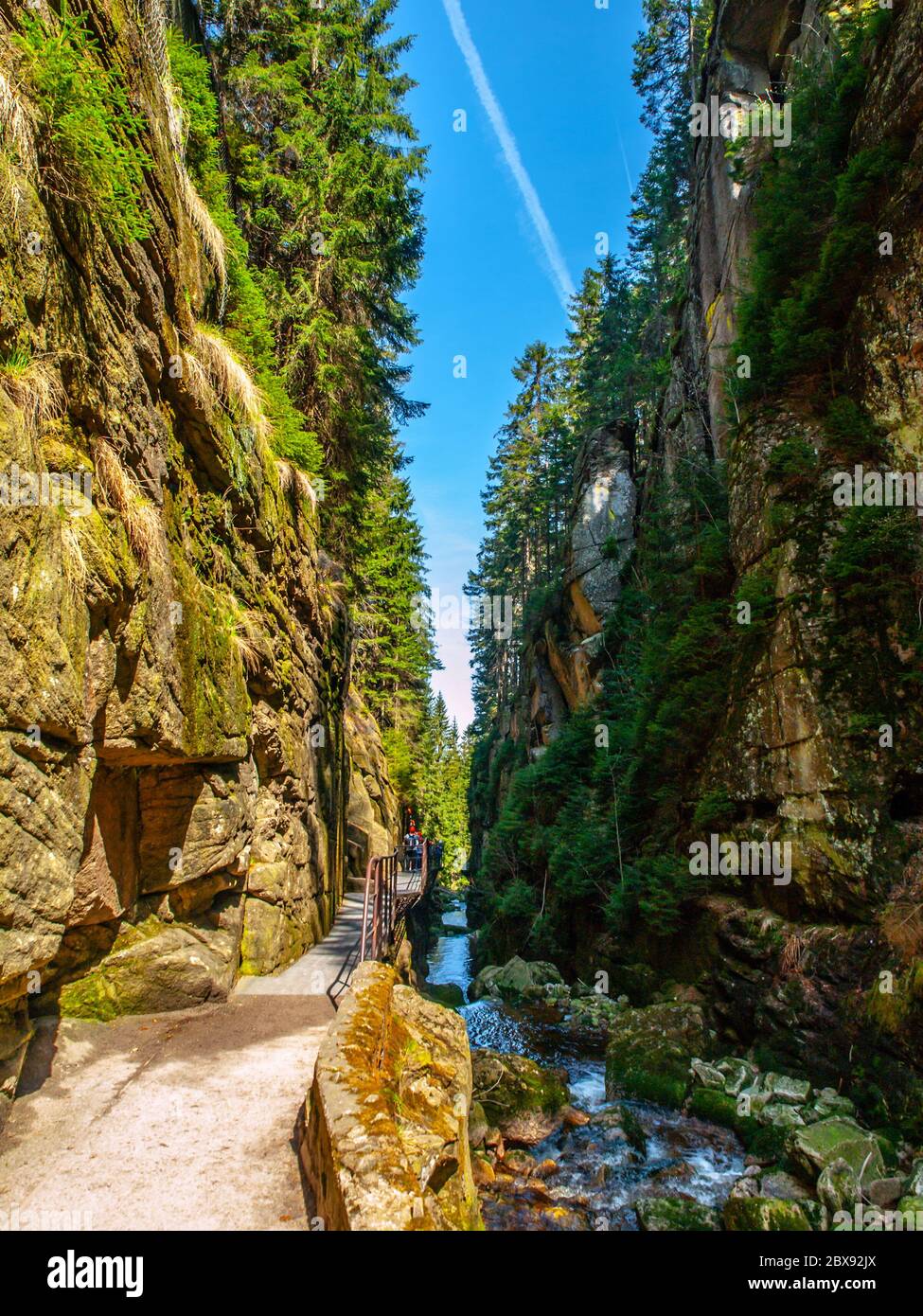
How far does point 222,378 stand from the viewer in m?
7.94

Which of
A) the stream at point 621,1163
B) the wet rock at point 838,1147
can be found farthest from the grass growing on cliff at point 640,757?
the wet rock at point 838,1147

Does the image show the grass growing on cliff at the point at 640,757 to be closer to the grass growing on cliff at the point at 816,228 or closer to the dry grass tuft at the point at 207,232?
A: the grass growing on cliff at the point at 816,228

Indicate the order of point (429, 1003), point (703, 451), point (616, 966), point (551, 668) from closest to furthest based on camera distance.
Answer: point (429, 1003)
point (616, 966)
point (703, 451)
point (551, 668)

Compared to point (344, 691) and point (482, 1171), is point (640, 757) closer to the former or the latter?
point (344, 691)

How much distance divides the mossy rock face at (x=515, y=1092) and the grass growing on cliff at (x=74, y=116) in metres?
9.66

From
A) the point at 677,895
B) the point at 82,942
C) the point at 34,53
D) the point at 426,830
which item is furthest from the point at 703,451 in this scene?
the point at 426,830

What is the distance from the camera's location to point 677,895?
1110 cm

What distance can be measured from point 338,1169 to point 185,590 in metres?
5.20

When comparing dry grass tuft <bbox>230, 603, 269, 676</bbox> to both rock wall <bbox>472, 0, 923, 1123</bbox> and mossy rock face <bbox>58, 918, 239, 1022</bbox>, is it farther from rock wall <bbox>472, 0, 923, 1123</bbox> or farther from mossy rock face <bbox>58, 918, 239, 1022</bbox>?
rock wall <bbox>472, 0, 923, 1123</bbox>

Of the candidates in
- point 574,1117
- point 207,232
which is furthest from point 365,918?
point 207,232

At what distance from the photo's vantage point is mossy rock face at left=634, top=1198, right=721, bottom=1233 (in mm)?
5609

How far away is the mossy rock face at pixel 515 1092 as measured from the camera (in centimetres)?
754

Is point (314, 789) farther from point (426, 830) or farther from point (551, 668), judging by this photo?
point (426, 830)

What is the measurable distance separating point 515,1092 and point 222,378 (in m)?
10.0
